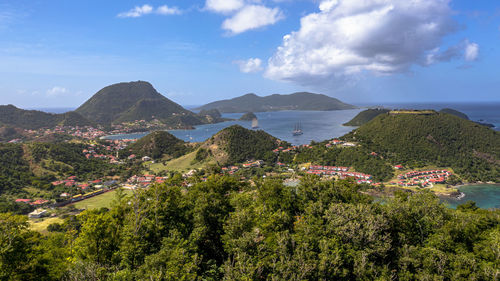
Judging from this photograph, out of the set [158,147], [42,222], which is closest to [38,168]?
[42,222]

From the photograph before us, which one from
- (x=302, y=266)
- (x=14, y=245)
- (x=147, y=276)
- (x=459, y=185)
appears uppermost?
(x=14, y=245)

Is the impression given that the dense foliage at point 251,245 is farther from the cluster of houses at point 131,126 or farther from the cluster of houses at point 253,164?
the cluster of houses at point 131,126

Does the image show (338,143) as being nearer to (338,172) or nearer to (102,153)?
(338,172)

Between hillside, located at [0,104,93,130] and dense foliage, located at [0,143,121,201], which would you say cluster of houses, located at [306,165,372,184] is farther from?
hillside, located at [0,104,93,130]

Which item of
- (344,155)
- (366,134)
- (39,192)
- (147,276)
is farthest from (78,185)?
(366,134)

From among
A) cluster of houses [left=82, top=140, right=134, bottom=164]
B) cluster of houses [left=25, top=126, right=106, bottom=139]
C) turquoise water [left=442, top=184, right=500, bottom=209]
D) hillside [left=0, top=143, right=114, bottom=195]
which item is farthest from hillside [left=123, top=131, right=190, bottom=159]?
turquoise water [left=442, top=184, right=500, bottom=209]

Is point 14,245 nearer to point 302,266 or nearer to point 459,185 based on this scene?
point 302,266
